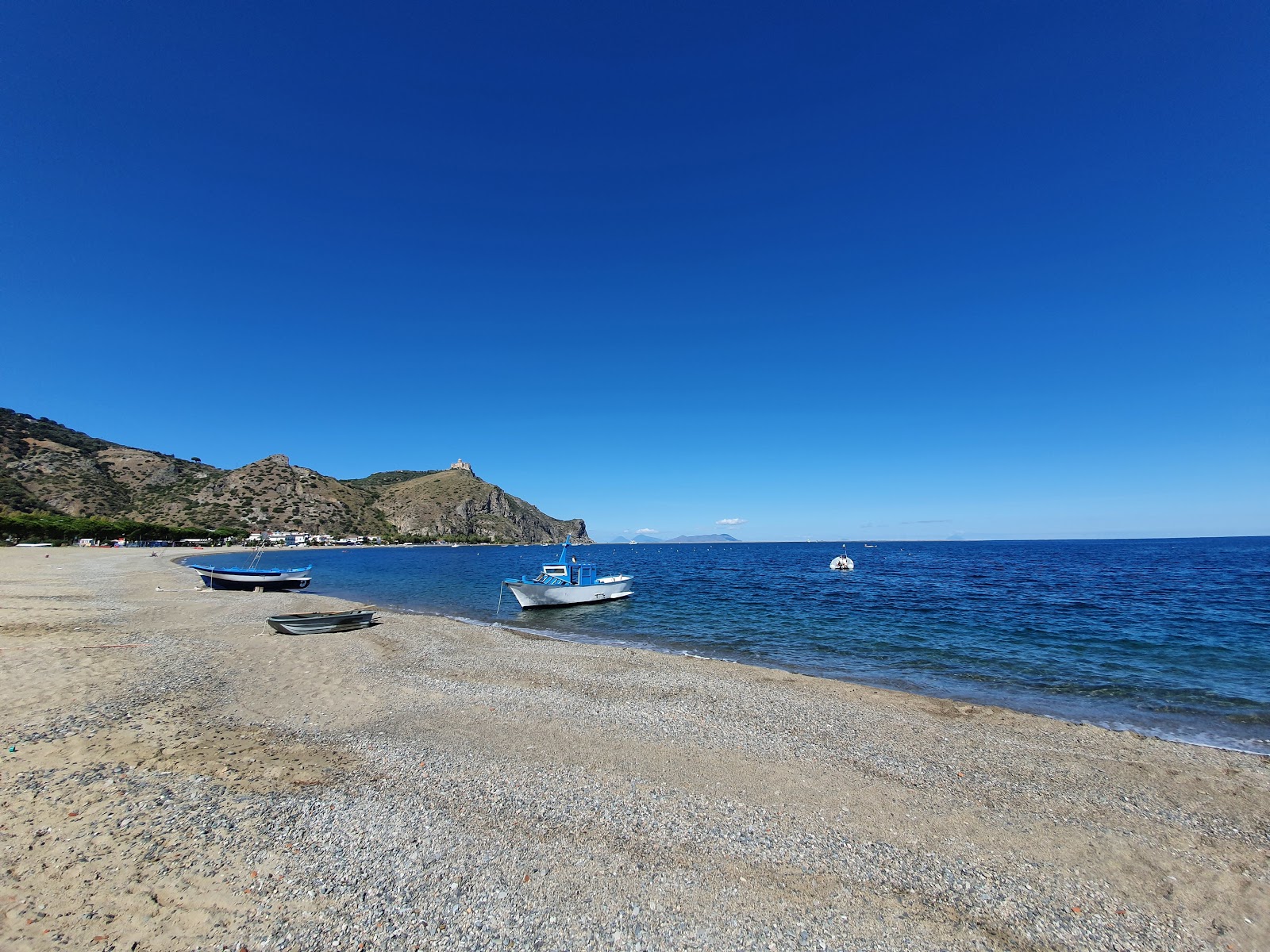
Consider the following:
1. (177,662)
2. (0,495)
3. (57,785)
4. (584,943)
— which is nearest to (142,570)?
(177,662)

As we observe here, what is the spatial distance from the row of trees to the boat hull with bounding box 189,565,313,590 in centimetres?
7657

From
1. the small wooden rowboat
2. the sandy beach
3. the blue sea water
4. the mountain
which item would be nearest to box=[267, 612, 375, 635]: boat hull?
the small wooden rowboat

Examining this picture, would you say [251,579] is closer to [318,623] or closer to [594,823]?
[318,623]

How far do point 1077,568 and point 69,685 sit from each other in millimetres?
90059

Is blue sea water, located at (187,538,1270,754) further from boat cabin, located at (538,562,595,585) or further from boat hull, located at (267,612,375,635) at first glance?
boat hull, located at (267,612,375,635)

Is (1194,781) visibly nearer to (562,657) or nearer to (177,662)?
(562,657)

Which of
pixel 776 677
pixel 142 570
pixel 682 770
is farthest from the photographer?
pixel 142 570

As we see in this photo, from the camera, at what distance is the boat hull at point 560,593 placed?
3350cm

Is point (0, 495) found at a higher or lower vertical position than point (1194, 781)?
higher

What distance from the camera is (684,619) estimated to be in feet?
99.6

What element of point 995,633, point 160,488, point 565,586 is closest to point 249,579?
point 565,586

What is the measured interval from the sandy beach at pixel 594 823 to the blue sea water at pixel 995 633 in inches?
140

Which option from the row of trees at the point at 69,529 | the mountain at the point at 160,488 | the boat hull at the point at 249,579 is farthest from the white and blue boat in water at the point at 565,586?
the mountain at the point at 160,488

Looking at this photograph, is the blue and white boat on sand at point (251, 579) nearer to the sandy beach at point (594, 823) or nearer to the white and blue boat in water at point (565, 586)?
the white and blue boat in water at point (565, 586)
